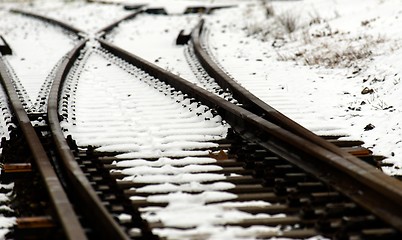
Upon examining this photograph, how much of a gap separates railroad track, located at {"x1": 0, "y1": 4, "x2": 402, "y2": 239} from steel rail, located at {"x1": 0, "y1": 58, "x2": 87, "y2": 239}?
0.12 m

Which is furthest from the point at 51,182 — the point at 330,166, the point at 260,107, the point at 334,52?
the point at 334,52

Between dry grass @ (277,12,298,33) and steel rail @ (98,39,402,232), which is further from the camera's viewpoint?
dry grass @ (277,12,298,33)

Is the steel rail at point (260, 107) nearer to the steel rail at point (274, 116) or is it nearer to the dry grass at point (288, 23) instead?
the steel rail at point (274, 116)

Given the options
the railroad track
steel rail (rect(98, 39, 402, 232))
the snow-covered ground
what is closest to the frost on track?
the railroad track

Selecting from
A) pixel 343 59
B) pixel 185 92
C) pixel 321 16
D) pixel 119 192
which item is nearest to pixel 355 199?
pixel 119 192

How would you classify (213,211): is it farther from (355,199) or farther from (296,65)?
(296,65)

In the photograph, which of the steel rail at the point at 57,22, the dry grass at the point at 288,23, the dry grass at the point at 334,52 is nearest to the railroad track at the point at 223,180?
the dry grass at the point at 334,52

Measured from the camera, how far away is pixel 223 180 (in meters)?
4.89

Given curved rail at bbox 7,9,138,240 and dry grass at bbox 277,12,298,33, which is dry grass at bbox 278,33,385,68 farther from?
curved rail at bbox 7,9,138,240

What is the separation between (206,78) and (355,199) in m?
5.34

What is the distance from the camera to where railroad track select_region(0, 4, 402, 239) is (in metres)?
3.97

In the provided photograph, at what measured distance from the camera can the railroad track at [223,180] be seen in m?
3.97

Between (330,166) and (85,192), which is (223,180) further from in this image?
(85,192)

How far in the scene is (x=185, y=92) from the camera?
7.88 metres
